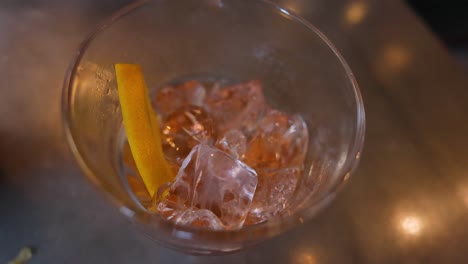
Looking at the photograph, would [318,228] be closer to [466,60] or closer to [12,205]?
[12,205]

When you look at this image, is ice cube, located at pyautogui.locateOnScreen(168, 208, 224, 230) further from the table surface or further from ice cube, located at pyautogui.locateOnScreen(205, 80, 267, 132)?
ice cube, located at pyautogui.locateOnScreen(205, 80, 267, 132)

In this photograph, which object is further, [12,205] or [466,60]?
[466,60]

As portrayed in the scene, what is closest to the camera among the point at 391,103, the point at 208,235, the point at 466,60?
the point at 208,235

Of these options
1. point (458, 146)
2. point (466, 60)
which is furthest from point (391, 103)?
point (466, 60)

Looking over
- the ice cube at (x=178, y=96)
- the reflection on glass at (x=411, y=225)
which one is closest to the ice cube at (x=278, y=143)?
the ice cube at (x=178, y=96)

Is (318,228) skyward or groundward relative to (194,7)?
groundward

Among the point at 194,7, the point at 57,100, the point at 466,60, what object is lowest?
the point at 466,60

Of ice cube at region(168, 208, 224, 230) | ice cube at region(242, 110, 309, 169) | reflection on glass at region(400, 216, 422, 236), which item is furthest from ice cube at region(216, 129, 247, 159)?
reflection on glass at region(400, 216, 422, 236)
